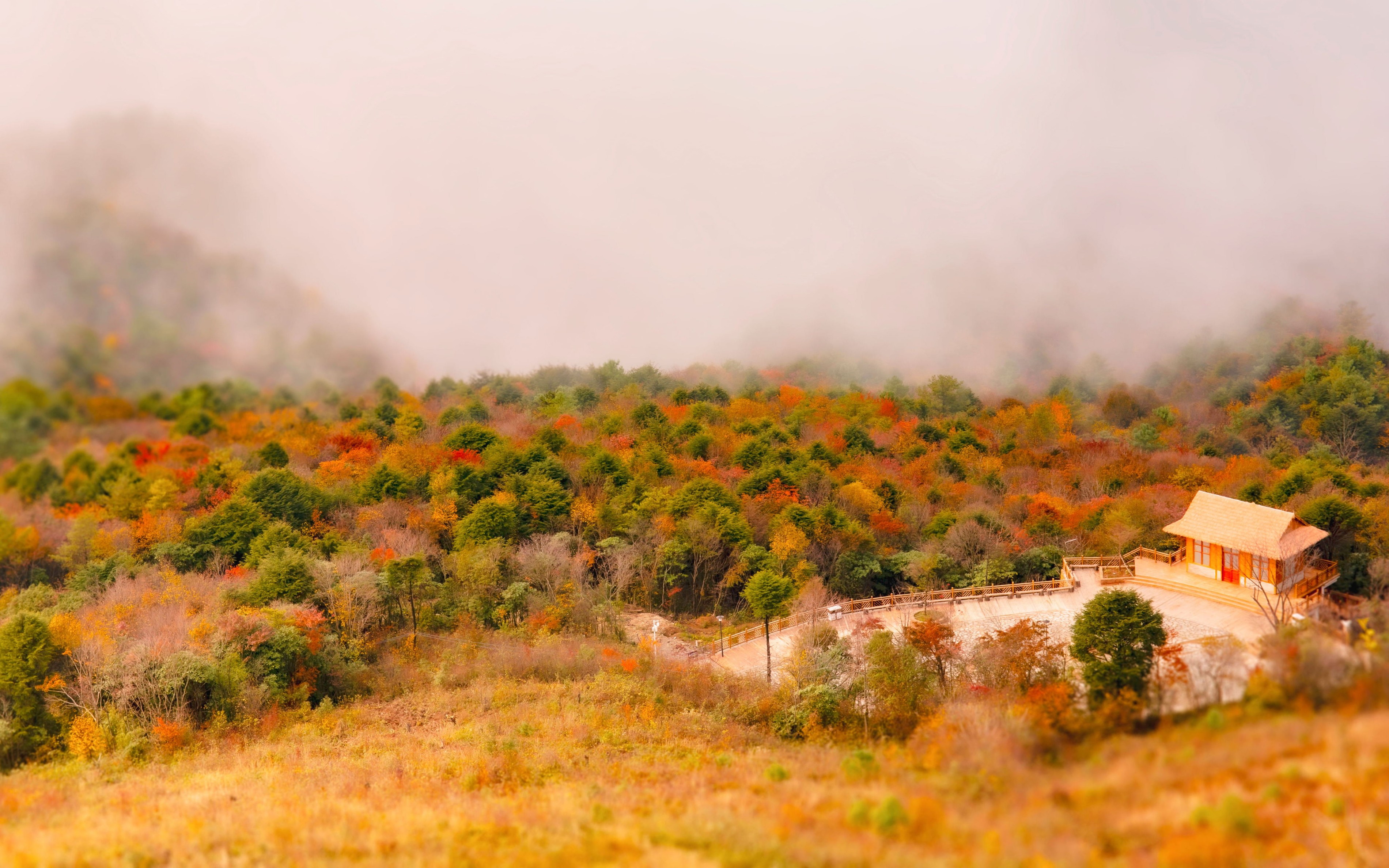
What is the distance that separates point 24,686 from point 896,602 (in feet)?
102

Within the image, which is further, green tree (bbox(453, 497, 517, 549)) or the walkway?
green tree (bbox(453, 497, 517, 549))

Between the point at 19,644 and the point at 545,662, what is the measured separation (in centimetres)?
1564

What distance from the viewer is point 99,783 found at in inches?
746

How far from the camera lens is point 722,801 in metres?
14.0

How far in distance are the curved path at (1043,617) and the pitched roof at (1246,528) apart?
2.42 metres

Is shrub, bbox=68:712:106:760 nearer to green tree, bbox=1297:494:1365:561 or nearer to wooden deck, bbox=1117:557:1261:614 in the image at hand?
wooden deck, bbox=1117:557:1261:614

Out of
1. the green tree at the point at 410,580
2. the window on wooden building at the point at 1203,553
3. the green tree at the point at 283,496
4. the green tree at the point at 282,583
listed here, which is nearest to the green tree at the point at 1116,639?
the window on wooden building at the point at 1203,553

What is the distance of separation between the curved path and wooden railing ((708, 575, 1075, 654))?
264mm

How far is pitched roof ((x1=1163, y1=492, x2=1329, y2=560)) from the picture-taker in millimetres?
27859

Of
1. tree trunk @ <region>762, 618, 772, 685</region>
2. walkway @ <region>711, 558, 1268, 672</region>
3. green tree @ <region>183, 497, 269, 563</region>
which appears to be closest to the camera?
tree trunk @ <region>762, 618, 772, 685</region>

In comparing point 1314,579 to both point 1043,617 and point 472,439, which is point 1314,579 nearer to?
point 1043,617

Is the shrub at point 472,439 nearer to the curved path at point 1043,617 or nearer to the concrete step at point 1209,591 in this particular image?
the curved path at point 1043,617

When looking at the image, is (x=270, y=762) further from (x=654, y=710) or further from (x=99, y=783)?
(x=654, y=710)

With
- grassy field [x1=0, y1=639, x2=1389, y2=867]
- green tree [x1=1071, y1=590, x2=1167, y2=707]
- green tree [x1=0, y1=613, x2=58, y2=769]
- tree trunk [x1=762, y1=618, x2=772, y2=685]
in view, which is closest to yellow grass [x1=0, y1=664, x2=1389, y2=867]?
grassy field [x1=0, y1=639, x2=1389, y2=867]
